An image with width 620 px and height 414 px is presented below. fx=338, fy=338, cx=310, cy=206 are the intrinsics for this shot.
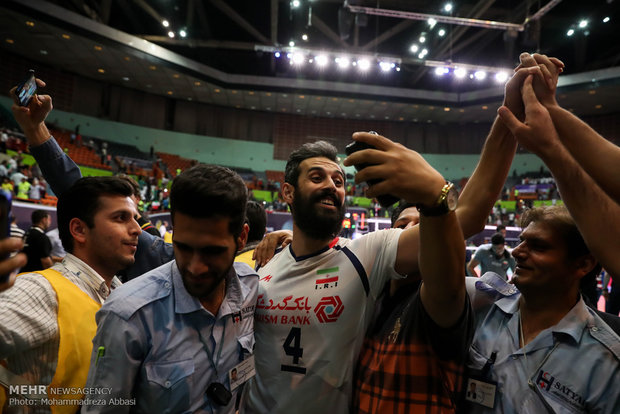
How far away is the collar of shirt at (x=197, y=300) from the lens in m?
1.14

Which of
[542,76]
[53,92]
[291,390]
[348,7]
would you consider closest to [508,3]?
[348,7]

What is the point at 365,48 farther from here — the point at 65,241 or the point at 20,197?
the point at 65,241

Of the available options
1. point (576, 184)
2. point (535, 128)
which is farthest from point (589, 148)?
point (535, 128)

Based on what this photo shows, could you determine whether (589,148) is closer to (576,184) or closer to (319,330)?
(576,184)

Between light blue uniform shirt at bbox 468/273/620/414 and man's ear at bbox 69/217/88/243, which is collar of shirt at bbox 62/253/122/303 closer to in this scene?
man's ear at bbox 69/217/88/243

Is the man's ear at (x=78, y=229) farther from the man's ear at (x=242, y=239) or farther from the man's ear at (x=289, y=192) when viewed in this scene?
the man's ear at (x=289, y=192)

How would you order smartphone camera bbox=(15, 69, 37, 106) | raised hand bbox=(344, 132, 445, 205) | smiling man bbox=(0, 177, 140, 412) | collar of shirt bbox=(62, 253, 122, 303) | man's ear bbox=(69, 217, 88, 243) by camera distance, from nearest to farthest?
1. raised hand bbox=(344, 132, 445, 205)
2. smiling man bbox=(0, 177, 140, 412)
3. collar of shirt bbox=(62, 253, 122, 303)
4. man's ear bbox=(69, 217, 88, 243)
5. smartphone camera bbox=(15, 69, 37, 106)

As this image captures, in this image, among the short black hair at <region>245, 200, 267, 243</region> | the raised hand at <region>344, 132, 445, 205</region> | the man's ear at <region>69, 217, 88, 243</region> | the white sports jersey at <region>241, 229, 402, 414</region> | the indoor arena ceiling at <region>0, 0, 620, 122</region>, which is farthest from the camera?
the indoor arena ceiling at <region>0, 0, 620, 122</region>

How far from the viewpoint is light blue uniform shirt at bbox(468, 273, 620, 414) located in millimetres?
1144

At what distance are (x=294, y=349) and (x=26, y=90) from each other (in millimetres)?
1884

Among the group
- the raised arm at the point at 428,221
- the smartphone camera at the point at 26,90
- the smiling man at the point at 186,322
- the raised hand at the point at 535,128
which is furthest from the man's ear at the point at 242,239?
the smartphone camera at the point at 26,90

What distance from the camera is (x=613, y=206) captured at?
1056mm

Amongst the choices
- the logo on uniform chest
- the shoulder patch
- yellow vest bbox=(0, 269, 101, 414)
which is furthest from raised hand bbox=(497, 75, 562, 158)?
yellow vest bbox=(0, 269, 101, 414)

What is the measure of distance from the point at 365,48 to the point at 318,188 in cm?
1660
